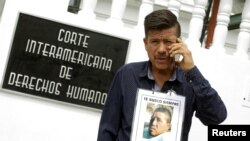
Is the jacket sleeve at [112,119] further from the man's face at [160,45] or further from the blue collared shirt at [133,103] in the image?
the man's face at [160,45]

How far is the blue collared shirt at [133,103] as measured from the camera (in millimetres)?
1355

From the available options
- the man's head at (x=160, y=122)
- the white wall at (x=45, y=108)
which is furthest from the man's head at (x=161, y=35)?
the white wall at (x=45, y=108)

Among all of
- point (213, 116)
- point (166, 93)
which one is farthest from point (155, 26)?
point (213, 116)

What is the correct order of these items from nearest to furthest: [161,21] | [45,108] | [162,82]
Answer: [161,21] → [162,82] → [45,108]

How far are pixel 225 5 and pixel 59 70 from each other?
3.81 ft

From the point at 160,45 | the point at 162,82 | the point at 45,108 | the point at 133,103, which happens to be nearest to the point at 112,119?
the point at 133,103

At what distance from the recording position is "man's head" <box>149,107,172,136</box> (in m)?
1.32

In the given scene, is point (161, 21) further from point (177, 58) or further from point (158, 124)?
point (158, 124)

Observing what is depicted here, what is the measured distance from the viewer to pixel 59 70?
2324mm

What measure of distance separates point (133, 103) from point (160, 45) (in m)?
0.23

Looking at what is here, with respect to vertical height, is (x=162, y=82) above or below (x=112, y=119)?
above

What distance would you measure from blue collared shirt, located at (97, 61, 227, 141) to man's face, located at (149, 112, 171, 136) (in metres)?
0.09

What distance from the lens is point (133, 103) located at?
1.40 meters

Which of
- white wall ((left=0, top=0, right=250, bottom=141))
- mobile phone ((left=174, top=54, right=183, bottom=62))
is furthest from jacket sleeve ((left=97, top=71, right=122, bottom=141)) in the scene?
white wall ((left=0, top=0, right=250, bottom=141))
